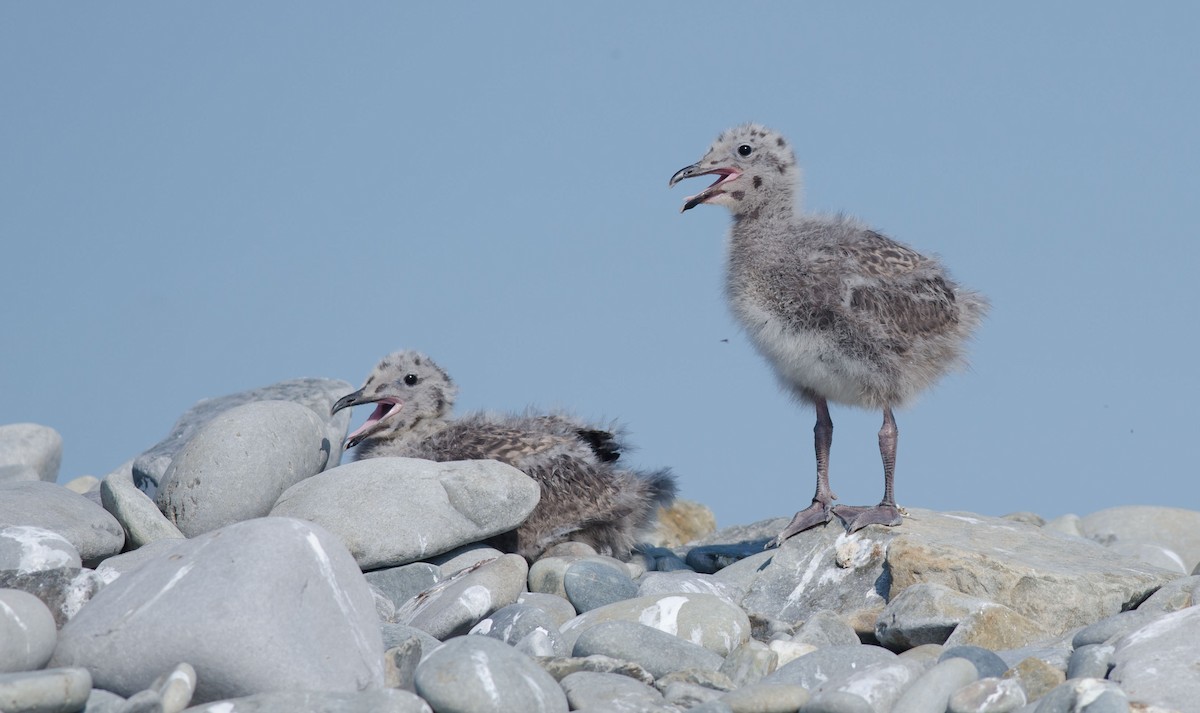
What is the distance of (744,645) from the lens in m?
6.02

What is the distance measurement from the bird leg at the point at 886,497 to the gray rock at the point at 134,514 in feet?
13.0

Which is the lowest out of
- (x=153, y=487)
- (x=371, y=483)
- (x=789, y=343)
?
(x=153, y=487)

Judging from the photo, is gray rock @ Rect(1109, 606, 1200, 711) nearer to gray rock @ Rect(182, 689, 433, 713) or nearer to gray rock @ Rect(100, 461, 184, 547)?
gray rock @ Rect(182, 689, 433, 713)

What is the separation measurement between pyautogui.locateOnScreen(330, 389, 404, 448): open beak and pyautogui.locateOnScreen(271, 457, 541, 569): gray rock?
3.86ft

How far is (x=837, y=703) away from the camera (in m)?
4.78

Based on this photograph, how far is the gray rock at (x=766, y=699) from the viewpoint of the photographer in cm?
489

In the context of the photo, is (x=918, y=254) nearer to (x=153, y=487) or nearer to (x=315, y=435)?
(x=315, y=435)

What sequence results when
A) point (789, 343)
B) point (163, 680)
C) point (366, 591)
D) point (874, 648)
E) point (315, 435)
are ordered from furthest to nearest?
point (315, 435) → point (789, 343) → point (874, 648) → point (366, 591) → point (163, 680)

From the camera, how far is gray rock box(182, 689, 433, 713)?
4.55 meters

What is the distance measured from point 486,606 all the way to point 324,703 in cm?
220

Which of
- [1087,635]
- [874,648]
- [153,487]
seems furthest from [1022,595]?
[153,487]

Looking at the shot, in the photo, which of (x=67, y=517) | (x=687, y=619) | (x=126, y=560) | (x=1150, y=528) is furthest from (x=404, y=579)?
(x=1150, y=528)

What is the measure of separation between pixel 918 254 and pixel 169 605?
505 centimetres

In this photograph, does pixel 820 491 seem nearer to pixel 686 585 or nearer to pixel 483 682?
pixel 686 585
